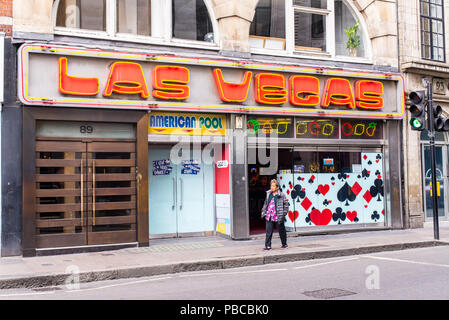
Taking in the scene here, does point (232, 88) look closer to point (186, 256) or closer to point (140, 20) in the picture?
point (140, 20)

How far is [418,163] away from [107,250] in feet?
33.0

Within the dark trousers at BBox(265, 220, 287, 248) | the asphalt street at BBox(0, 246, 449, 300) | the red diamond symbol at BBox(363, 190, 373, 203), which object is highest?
the red diamond symbol at BBox(363, 190, 373, 203)

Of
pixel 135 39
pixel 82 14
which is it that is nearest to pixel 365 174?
pixel 135 39

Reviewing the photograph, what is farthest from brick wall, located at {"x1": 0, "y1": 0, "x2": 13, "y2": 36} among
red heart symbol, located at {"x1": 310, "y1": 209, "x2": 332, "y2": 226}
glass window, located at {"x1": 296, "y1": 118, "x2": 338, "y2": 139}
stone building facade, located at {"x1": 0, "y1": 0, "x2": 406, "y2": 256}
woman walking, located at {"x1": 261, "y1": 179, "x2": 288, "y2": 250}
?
red heart symbol, located at {"x1": 310, "y1": 209, "x2": 332, "y2": 226}

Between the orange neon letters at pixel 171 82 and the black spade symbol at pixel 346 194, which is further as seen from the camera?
the black spade symbol at pixel 346 194

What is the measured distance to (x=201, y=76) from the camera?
13.3 metres

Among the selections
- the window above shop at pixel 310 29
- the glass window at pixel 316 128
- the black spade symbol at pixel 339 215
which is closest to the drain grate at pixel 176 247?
the black spade symbol at pixel 339 215

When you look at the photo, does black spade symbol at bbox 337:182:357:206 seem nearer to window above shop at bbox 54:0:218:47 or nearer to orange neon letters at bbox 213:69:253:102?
orange neon letters at bbox 213:69:253:102

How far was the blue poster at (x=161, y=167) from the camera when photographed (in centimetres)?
1409

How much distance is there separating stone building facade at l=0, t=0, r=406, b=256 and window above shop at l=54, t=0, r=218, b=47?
0.03 metres

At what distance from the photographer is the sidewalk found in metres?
9.34

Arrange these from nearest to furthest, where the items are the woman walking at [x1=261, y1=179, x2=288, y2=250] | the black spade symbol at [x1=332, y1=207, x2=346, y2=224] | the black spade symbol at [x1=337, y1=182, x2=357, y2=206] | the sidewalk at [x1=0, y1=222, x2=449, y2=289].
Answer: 1. the sidewalk at [x1=0, y1=222, x2=449, y2=289]
2. the woman walking at [x1=261, y1=179, x2=288, y2=250]
3. the black spade symbol at [x1=332, y1=207, x2=346, y2=224]
4. the black spade symbol at [x1=337, y1=182, x2=357, y2=206]

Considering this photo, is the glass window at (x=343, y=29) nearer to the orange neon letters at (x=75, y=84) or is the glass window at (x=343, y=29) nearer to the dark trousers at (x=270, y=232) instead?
the dark trousers at (x=270, y=232)

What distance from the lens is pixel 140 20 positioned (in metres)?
13.2
